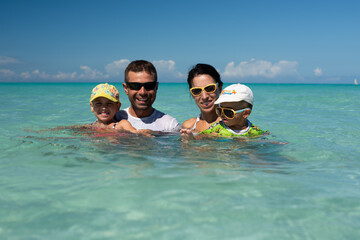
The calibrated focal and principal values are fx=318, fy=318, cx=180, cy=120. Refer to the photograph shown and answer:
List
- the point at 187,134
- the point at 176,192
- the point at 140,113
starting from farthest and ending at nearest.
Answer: the point at 140,113 < the point at 187,134 < the point at 176,192

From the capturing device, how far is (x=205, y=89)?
4680 mm

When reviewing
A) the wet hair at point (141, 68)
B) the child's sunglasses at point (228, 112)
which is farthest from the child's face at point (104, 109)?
the child's sunglasses at point (228, 112)

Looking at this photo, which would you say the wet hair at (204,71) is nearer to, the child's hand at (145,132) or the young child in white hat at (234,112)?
the young child in white hat at (234,112)

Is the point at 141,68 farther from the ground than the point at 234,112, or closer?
farther from the ground

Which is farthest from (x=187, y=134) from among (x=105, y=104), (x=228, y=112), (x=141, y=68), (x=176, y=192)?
(x=176, y=192)

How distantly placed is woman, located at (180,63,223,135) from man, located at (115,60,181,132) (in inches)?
21.3

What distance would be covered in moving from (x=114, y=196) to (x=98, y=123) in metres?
2.86

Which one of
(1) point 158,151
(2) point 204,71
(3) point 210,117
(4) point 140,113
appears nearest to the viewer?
(1) point 158,151

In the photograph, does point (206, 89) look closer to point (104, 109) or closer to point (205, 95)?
point (205, 95)

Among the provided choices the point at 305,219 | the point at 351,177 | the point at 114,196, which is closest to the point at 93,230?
the point at 114,196

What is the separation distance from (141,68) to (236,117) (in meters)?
1.70

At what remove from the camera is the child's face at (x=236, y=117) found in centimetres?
431

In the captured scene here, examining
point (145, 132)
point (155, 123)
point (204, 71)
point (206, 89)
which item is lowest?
point (145, 132)

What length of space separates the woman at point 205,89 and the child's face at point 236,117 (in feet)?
1.34
